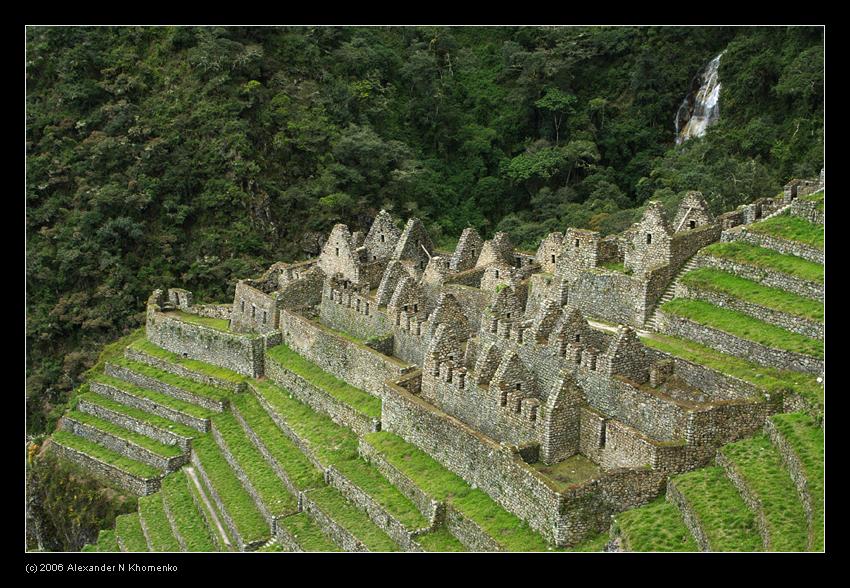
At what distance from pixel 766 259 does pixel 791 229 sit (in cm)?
Answer: 138

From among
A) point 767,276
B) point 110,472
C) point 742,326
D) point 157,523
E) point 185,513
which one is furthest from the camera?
point 110,472

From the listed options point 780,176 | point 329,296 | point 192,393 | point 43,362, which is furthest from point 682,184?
point 43,362

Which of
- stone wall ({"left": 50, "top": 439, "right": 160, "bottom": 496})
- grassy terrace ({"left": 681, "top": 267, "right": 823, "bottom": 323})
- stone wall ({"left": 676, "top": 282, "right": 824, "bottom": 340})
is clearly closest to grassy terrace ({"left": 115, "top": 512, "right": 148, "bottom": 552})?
stone wall ({"left": 50, "top": 439, "right": 160, "bottom": 496})

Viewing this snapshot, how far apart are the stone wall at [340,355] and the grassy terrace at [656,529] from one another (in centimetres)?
989

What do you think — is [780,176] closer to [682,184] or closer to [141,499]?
[682,184]

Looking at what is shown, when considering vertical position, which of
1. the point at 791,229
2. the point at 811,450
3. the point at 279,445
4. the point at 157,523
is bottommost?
the point at 157,523

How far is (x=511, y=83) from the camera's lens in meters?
72.2

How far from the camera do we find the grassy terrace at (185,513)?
31.4 m

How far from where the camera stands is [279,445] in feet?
110

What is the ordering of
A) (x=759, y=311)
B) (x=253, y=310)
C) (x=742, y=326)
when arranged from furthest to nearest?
1. (x=253, y=310)
2. (x=759, y=311)
3. (x=742, y=326)

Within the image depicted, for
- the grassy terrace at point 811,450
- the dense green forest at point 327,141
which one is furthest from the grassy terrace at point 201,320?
the grassy terrace at point 811,450

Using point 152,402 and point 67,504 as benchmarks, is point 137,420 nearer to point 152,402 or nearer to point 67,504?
point 152,402

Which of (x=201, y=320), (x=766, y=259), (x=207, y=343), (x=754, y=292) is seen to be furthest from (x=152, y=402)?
(x=766, y=259)

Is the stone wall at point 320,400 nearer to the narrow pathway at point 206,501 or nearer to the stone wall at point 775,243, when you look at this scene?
the narrow pathway at point 206,501
